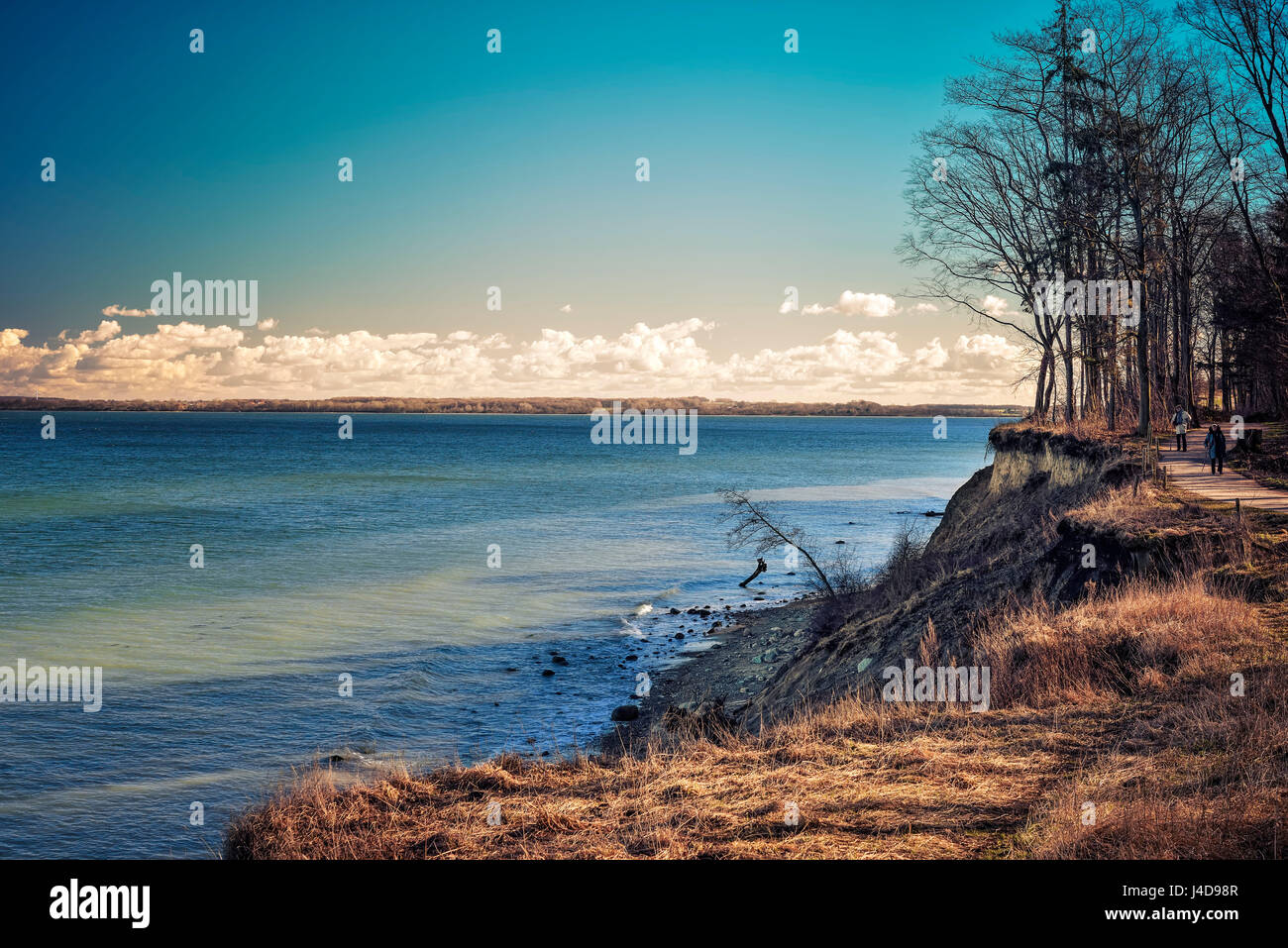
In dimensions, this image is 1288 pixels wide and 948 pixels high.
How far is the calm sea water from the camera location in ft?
47.7

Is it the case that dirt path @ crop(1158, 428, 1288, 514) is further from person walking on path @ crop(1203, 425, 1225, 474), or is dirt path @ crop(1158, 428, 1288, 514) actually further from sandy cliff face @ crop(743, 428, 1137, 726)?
sandy cliff face @ crop(743, 428, 1137, 726)

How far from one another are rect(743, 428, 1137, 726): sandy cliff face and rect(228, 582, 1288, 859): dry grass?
374 cm

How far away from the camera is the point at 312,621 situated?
2573 cm

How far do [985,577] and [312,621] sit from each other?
62.8ft

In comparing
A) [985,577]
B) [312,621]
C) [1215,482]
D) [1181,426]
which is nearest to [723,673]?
[985,577]

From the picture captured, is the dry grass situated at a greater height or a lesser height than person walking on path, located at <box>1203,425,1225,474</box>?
lesser

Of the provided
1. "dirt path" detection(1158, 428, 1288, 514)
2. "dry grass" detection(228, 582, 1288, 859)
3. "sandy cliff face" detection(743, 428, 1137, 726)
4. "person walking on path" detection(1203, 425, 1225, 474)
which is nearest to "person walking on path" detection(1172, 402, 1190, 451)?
"dirt path" detection(1158, 428, 1288, 514)

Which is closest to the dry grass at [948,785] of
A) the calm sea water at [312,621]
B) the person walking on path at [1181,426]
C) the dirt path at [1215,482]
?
the calm sea water at [312,621]

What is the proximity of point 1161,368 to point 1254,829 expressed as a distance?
4103 centimetres

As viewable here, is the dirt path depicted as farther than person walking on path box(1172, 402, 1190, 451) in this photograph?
No

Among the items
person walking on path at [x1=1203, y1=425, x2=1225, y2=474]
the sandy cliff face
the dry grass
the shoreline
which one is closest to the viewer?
the dry grass
